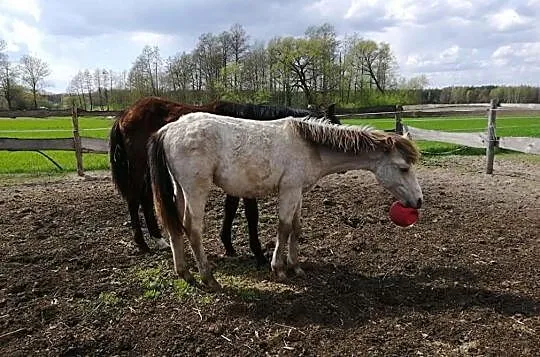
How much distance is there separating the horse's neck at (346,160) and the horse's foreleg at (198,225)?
1.18 m

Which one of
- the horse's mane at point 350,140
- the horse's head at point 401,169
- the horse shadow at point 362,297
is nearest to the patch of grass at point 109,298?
the horse shadow at point 362,297

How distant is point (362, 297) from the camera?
404cm

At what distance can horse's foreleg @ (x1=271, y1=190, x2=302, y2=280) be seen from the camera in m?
4.45

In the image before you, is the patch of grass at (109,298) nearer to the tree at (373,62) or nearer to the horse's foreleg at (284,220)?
the horse's foreleg at (284,220)

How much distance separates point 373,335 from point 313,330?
430 mm

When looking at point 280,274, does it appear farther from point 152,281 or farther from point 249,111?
point 249,111

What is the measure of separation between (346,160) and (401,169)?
531 millimetres

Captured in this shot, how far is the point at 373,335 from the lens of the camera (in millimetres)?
3357

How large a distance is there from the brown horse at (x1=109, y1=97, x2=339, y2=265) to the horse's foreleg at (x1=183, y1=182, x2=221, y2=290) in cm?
82

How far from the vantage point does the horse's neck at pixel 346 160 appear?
4.61 meters

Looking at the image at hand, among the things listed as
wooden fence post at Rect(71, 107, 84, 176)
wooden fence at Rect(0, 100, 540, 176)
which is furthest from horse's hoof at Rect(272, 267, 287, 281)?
wooden fence post at Rect(71, 107, 84, 176)

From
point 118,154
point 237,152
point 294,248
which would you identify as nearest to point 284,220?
point 294,248

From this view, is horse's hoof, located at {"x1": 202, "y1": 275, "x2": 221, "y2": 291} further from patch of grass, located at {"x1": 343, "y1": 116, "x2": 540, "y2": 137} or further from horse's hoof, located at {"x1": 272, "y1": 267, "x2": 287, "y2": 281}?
patch of grass, located at {"x1": 343, "y1": 116, "x2": 540, "y2": 137}

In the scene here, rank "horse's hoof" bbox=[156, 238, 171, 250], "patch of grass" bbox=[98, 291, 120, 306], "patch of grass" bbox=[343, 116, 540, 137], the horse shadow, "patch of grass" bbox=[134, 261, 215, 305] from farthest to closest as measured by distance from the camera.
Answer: "patch of grass" bbox=[343, 116, 540, 137] < "horse's hoof" bbox=[156, 238, 171, 250] < "patch of grass" bbox=[134, 261, 215, 305] < "patch of grass" bbox=[98, 291, 120, 306] < the horse shadow
